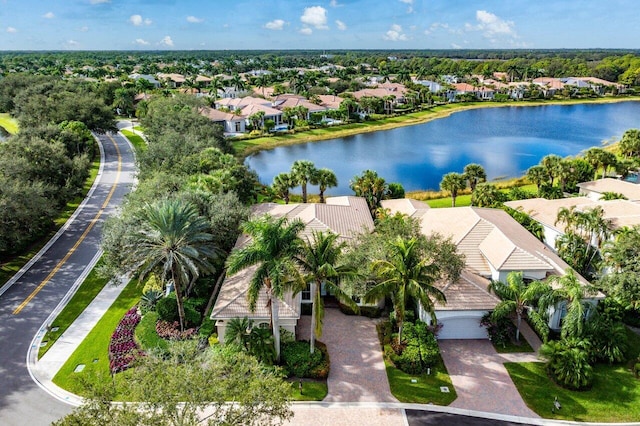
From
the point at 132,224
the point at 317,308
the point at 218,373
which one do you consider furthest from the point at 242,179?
the point at 218,373

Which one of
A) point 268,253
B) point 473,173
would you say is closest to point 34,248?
point 268,253

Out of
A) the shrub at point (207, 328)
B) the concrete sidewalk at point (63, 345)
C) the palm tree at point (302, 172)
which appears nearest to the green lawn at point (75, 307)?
the concrete sidewalk at point (63, 345)

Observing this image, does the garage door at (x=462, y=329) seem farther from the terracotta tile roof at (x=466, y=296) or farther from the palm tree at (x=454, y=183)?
the palm tree at (x=454, y=183)

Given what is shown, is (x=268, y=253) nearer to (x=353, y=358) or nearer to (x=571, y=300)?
(x=353, y=358)

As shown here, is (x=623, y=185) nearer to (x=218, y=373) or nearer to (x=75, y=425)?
(x=218, y=373)

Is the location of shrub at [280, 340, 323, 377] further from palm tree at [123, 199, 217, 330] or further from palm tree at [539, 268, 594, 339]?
palm tree at [539, 268, 594, 339]
